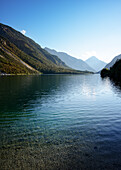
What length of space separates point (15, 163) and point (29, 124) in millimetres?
8183

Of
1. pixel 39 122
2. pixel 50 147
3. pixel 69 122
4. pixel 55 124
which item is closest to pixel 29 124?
pixel 39 122

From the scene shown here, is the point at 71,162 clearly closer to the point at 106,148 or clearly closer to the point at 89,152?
the point at 89,152

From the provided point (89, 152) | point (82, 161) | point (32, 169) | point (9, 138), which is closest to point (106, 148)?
point (89, 152)

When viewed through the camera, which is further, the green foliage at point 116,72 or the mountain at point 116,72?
the green foliage at point 116,72

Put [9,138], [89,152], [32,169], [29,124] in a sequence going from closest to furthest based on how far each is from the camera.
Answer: [32,169] < [89,152] < [9,138] < [29,124]

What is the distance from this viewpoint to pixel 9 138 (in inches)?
520

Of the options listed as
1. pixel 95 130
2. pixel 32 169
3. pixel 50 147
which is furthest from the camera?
pixel 95 130

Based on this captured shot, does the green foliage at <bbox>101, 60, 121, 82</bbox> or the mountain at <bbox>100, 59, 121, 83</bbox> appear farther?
the green foliage at <bbox>101, 60, 121, 82</bbox>

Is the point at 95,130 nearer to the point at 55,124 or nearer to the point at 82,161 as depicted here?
the point at 55,124

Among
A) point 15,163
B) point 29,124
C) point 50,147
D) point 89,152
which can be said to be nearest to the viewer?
point 15,163

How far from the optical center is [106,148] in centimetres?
1127

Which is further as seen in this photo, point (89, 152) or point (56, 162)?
point (89, 152)

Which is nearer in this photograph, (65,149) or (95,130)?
(65,149)

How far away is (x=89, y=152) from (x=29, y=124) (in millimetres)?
9627
